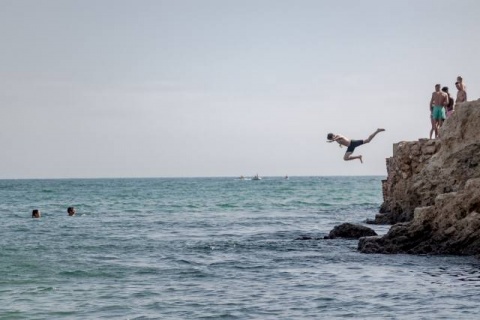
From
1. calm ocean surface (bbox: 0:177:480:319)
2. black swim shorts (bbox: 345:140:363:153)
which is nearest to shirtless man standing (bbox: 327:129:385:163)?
black swim shorts (bbox: 345:140:363:153)

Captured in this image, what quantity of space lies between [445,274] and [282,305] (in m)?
4.81

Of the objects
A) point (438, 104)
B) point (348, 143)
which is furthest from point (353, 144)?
point (438, 104)

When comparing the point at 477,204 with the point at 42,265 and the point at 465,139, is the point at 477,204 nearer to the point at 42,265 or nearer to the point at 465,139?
the point at 465,139

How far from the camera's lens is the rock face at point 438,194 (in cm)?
2009

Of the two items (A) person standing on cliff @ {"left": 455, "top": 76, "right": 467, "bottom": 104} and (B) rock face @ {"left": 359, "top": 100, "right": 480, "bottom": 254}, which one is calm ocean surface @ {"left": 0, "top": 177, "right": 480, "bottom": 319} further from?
(A) person standing on cliff @ {"left": 455, "top": 76, "right": 467, "bottom": 104}

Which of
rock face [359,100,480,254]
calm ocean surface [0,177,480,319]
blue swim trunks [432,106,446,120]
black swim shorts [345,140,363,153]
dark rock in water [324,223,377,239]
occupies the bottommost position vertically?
calm ocean surface [0,177,480,319]

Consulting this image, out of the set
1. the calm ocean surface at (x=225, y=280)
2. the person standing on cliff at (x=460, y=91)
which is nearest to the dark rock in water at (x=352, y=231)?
the calm ocean surface at (x=225, y=280)

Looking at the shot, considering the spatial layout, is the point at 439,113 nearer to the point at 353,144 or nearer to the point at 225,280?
the point at 353,144

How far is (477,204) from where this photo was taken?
20016 mm

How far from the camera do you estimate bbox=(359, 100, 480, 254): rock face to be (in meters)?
20.1

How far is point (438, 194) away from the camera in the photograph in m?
26.0

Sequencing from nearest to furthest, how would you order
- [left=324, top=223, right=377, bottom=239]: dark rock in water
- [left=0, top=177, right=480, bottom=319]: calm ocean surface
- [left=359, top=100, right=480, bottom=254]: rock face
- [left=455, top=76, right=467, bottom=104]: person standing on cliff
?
[left=0, top=177, right=480, bottom=319]: calm ocean surface
[left=359, top=100, right=480, bottom=254]: rock face
[left=324, top=223, right=377, bottom=239]: dark rock in water
[left=455, top=76, right=467, bottom=104]: person standing on cliff

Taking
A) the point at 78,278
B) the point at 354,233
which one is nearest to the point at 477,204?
the point at 354,233

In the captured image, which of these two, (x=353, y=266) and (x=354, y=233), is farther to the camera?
(x=354, y=233)
